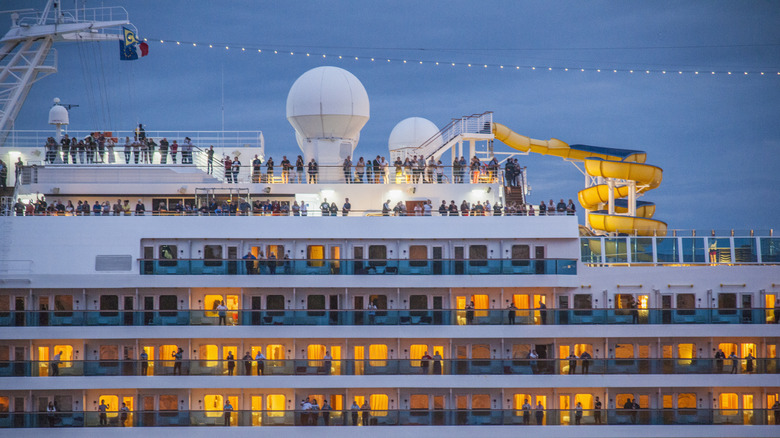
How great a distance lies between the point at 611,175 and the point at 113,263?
21.1 metres

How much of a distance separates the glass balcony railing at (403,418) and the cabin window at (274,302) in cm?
405

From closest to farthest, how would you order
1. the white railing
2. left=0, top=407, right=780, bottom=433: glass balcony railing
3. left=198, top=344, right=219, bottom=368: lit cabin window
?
left=0, top=407, right=780, bottom=433: glass balcony railing
left=198, top=344, right=219, bottom=368: lit cabin window
the white railing

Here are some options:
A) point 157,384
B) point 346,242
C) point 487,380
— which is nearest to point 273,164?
point 346,242

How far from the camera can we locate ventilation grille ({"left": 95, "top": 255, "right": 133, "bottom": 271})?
102 feet

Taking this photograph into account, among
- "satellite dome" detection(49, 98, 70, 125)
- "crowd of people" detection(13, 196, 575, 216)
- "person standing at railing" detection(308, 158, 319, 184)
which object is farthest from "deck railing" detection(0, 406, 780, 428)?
"satellite dome" detection(49, 98, 70, 125)

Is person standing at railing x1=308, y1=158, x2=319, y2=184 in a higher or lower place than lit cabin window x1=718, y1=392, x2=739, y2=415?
higher

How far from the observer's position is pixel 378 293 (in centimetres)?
3170

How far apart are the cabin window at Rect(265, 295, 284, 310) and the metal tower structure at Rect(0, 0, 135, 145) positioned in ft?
44.9

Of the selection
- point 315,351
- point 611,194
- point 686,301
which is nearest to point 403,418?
point 315,351

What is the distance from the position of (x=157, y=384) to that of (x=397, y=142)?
26.5 meters

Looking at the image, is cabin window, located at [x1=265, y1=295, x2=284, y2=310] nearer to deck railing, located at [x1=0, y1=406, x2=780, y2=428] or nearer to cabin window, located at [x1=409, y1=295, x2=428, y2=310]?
deck railing, located at [x1=0, y1=406, x2=780, y2=428]

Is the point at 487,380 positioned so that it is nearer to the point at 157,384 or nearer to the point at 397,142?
the point at 157,384

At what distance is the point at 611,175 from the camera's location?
117 ft

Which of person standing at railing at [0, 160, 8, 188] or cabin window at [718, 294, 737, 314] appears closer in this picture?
cabin window at [718, 294, 737, 314]
